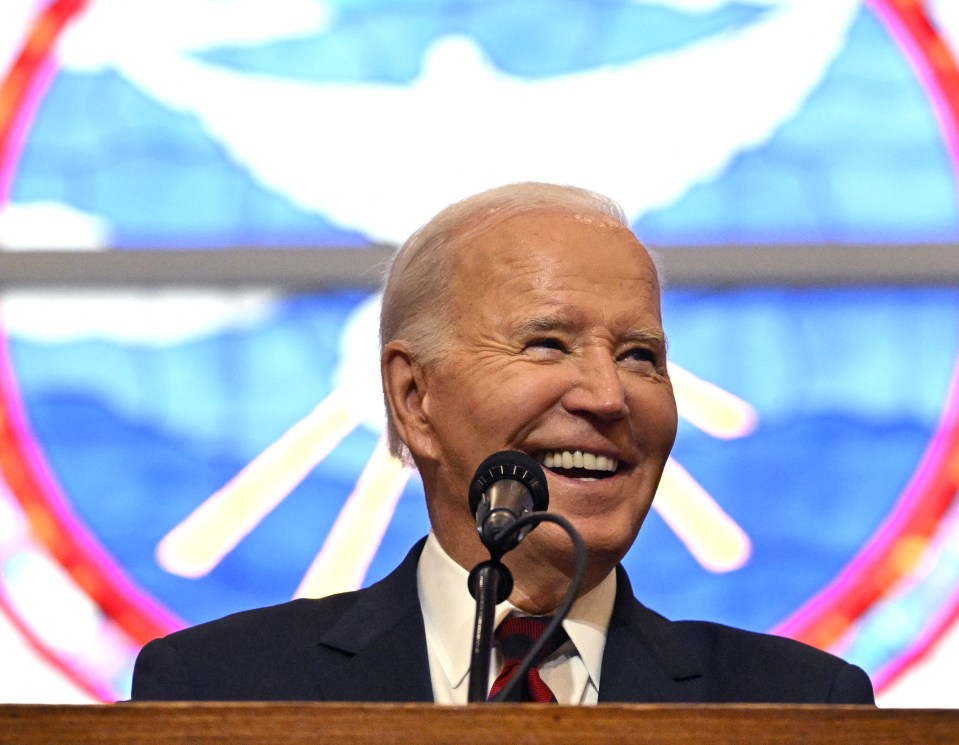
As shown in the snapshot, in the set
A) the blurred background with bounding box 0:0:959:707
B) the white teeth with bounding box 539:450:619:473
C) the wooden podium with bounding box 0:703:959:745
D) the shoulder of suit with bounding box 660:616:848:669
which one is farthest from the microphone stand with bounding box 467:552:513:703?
the blurred background with bounding box 0:0:959:707

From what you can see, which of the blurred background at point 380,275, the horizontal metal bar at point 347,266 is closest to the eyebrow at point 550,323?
the blurred background at point 380,275

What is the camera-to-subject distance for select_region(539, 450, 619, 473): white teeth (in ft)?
7.57

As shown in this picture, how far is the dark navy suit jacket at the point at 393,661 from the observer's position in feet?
7.63

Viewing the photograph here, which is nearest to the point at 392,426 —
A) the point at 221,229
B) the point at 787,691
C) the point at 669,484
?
the point at 787,691

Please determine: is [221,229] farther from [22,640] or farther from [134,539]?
[22,640]

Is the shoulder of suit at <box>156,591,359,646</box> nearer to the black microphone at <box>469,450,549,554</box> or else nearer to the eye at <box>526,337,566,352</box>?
the eye at <box>526,337,566,352</box>

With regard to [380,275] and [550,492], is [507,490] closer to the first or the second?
[550,492]

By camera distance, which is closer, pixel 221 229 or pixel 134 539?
pixel 134 539

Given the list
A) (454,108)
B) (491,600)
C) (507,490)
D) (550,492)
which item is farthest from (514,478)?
(454,108)

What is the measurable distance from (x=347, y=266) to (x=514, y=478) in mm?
2319

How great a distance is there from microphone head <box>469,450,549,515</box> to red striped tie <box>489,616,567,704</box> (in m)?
0.38

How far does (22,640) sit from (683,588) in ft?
5.32

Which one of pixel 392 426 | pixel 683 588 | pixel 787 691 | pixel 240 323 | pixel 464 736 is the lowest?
pixel 464 736

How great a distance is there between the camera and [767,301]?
4.19 meters
